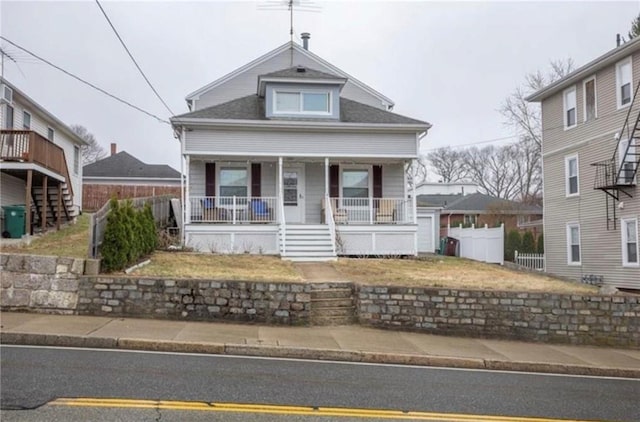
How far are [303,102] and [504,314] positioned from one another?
11.6 m

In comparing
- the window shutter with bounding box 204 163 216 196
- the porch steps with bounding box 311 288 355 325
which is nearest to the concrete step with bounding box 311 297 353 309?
the porch steps with bounding box 311 288 355 325

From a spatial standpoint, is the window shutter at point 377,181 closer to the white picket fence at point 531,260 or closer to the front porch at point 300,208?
the front porch at point 300,208

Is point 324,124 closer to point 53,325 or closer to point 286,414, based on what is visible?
point 53,325

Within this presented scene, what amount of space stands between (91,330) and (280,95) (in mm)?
12667

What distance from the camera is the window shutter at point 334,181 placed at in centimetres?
1995

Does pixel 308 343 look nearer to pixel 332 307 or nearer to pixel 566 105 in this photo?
pixel 332 307

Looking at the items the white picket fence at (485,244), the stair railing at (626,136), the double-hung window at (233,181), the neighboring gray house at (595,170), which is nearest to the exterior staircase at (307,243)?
the double-hung window at (233,181)

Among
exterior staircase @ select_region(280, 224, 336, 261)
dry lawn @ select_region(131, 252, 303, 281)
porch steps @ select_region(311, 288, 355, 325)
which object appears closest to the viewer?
porch steps @ select_region(311, 288, 355, 325)

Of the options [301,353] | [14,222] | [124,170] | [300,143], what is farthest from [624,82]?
[124,170]

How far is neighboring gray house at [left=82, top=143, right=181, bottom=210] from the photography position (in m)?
31.4

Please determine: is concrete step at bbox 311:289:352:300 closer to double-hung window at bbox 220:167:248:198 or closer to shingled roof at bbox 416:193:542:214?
double-hung window at bbox 220:167:248:198

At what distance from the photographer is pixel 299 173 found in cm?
1998

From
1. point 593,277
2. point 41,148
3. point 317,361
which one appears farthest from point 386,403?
point 593,277

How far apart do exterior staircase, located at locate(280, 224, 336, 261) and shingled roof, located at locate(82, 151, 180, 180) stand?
21.3 metres
